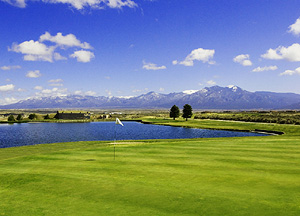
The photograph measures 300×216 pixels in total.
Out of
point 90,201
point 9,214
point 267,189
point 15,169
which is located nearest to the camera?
point 9,214

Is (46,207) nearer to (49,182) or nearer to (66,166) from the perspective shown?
(49,182)

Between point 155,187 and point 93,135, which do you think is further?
point 93,135

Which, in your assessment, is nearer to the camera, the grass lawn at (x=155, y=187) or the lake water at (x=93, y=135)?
the grass lawn at (x=155, y=187)

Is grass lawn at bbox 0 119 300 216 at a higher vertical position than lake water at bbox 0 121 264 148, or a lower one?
higher

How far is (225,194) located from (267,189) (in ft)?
6.78

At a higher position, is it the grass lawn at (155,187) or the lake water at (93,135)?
the grass lawn at (155,187)

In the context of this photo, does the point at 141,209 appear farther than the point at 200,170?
No

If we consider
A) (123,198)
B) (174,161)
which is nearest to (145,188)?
(123,198)

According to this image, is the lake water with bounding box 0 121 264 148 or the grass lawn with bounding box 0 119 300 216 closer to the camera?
the grass lawn with bounding box 0 119 300 216

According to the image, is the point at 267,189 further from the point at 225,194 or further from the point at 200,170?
the point at 200,170

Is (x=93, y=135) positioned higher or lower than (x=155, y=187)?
lower

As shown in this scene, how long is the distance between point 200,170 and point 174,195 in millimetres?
4390

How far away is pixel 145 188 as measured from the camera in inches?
430

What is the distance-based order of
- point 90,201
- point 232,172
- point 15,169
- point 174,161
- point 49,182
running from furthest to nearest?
point 174,161 < point 15,169 < point 232,172 < point 49,182 < point 90,201
